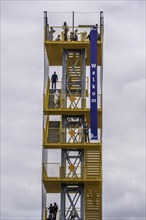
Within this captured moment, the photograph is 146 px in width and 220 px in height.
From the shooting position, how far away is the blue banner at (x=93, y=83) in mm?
90812

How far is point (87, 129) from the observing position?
9131cm

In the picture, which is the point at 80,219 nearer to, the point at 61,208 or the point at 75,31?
the point at 61,208

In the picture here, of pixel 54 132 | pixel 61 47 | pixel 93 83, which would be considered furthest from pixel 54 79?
pixel 54 132

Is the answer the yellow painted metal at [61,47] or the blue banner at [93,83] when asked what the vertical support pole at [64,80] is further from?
the blue banner at [93,83]

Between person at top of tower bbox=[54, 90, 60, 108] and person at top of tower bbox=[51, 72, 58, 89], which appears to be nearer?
person at top of tower bbox=[54, 90, 60, 108]

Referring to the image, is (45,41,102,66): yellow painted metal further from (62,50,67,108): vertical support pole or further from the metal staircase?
the metal staircase

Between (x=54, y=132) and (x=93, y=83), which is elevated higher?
(x=93, y=83)

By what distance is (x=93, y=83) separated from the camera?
302 feet

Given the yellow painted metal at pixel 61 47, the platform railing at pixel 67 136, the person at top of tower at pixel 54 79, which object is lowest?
the platform railing at pixel 67 136

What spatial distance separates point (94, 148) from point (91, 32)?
10779mm

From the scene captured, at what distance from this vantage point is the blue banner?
298 ft

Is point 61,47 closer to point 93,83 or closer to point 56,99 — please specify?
point 93,83

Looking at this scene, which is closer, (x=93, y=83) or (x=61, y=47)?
(x=93, y=83)

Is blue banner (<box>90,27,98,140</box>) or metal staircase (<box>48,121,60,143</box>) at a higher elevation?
blue banner (<box>90,27,98,140</box>)
